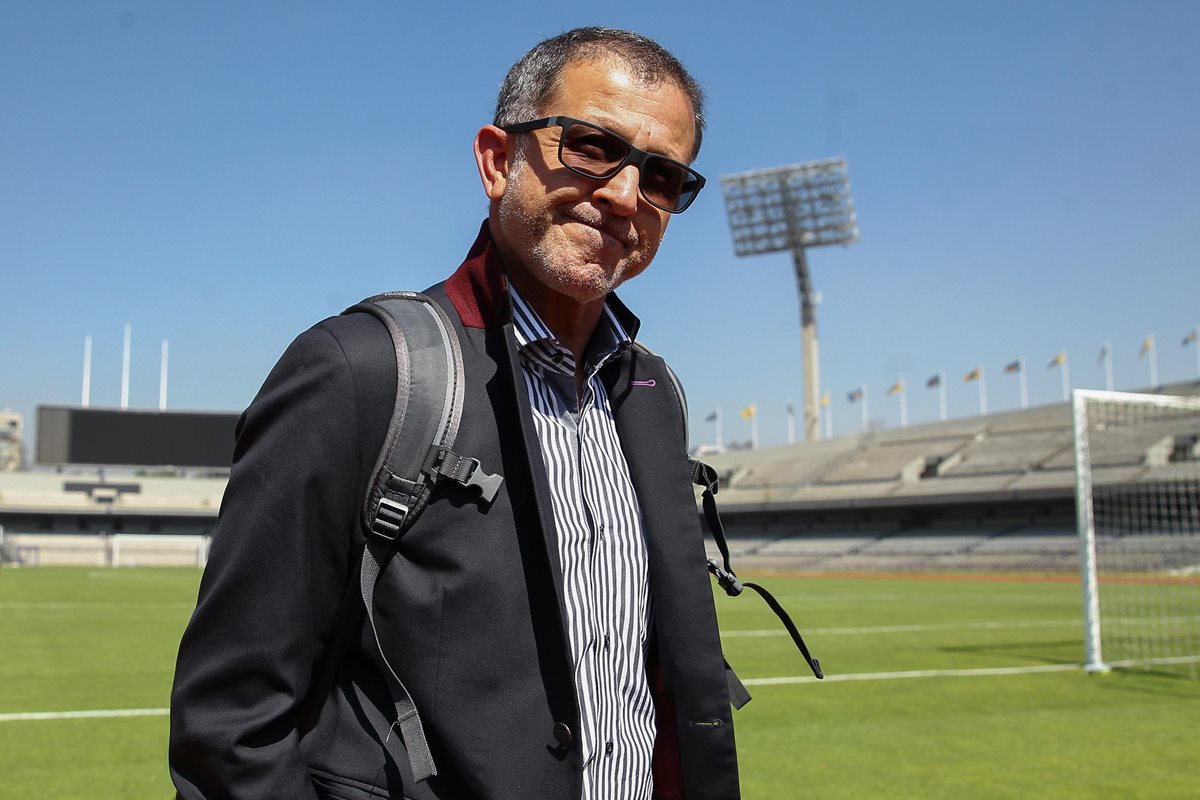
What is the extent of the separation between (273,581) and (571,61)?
93cm

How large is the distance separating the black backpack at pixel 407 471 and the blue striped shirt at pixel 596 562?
196mm

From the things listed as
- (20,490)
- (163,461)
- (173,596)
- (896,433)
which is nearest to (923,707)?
(173,596)

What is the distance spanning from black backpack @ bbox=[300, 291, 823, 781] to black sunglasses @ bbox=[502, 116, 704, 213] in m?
0.35

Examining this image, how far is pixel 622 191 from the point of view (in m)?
1.69

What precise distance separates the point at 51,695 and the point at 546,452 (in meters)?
8.77

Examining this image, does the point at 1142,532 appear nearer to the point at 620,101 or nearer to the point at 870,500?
the point at 870,500

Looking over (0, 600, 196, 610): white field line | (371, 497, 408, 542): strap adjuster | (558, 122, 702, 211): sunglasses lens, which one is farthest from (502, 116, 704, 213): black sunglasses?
(0, 600, 196, 610): white field line

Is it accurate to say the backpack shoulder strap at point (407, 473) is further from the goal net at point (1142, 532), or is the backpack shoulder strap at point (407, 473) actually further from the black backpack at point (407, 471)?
the goal net at point (1142, 532)

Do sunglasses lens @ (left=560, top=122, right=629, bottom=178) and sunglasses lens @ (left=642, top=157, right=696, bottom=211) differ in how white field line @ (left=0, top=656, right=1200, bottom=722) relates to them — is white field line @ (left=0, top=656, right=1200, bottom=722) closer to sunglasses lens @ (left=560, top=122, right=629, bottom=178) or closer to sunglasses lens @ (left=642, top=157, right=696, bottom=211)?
sunglasses lens @ (left=642, top=157, right=696, bottom=211)

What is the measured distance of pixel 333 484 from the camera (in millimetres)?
1442

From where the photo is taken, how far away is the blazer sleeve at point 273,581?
1403 mm

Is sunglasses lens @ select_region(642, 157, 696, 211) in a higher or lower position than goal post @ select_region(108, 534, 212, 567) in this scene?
higher

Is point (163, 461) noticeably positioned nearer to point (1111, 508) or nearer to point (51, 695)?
point (1111, 508)

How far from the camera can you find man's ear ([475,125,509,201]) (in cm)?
177
